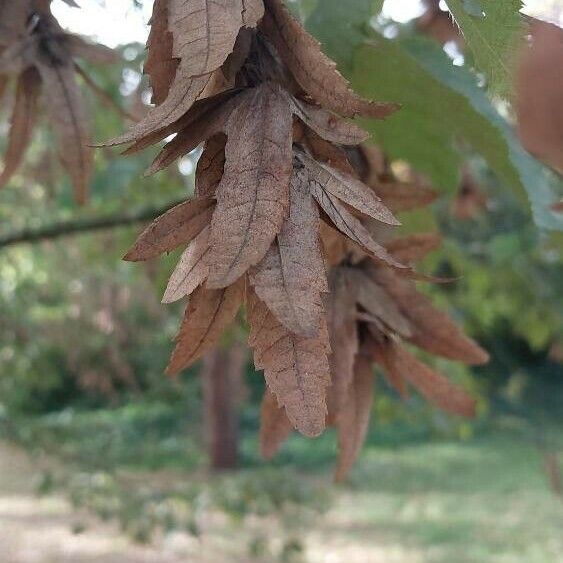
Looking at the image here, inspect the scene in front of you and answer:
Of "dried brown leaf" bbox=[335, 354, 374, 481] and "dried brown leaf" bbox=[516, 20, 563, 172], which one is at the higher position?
"dried brown leaf" bbox=[516, 20, 563, 172]

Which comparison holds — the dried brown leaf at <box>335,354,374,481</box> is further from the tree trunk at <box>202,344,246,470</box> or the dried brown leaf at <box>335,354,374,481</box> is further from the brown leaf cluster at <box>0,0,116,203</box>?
the tree trunk at <box>202,344,246,470</box>

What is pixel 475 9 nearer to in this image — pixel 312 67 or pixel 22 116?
pixel 312 67

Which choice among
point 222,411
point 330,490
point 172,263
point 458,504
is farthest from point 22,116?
point 222,411

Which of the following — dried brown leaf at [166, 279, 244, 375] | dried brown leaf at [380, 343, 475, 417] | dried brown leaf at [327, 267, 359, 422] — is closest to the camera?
dried brown leaf at [166, 279, 244, 375]

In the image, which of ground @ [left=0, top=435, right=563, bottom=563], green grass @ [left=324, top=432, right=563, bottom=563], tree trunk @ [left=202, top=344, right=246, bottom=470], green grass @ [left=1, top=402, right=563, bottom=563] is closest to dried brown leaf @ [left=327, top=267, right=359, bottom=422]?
green grass @ [left=1, top=402, right=563, bottom=563]

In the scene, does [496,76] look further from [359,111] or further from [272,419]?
[272,419]

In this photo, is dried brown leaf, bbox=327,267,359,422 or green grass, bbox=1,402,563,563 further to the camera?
green grass, bbox=1,402,563,563

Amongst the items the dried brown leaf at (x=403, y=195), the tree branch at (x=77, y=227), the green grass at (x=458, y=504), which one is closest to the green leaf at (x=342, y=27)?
the dried brown leaf at (x=403, y=195)

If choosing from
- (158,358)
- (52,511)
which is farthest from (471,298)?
(158,358)

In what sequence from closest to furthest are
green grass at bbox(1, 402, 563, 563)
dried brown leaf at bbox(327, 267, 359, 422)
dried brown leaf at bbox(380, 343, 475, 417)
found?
1. dried brown leaf at bbox(327, 267, 359, 422)
2. dried brown leaf at bbox(380, 343, 475, 417)
3. green grass at bbox(1, 402, 563, 563)
